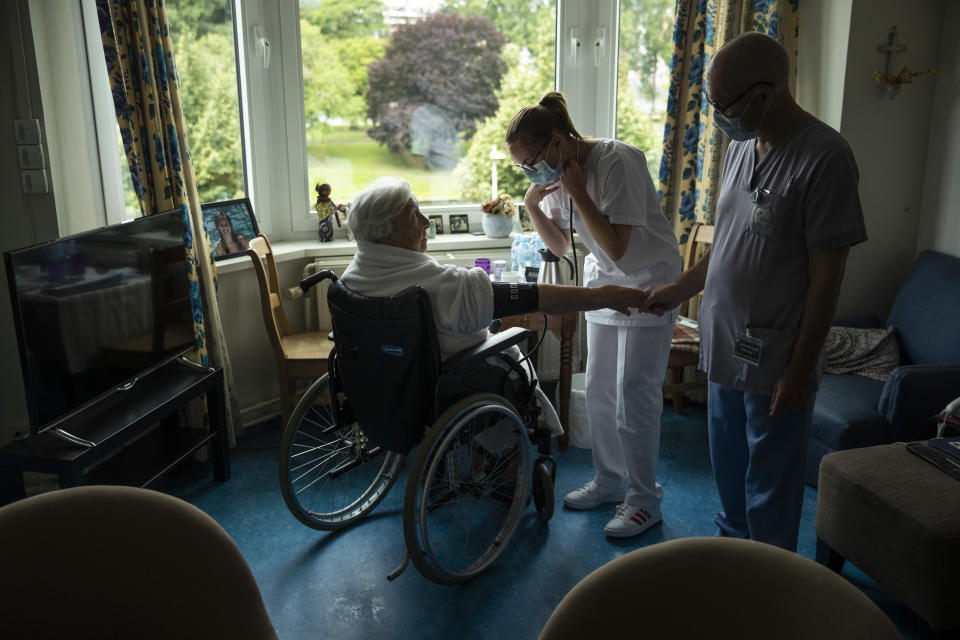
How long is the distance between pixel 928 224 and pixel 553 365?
1767 mm

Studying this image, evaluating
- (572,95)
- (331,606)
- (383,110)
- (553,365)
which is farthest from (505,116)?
(331,606)

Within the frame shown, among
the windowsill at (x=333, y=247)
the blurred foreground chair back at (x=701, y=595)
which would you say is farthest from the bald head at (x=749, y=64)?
the windowsill at (x=333, y=247)

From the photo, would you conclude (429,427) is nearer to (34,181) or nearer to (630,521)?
(630,521)

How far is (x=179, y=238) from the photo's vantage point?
2781 mm

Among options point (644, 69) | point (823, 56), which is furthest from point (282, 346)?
point (823, 56)

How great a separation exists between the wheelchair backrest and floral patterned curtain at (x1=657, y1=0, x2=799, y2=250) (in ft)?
6.41

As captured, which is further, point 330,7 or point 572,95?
point 572,95

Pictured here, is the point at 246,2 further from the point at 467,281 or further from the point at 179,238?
the point at 467,281

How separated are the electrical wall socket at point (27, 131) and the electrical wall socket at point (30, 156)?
0.02 m

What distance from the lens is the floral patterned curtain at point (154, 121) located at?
2.66m

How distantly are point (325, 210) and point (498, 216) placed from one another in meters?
0.82

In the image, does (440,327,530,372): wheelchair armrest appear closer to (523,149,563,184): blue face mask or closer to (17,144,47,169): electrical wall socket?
(523,149,563,184): blue face mask

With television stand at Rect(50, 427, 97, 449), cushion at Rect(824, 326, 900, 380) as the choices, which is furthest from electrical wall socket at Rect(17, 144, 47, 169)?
cushion at Rect(824, 326, 900, 380)

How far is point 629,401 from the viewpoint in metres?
2.44
